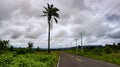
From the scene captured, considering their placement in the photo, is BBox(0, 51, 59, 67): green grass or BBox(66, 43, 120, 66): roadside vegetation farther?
BBox(66, 43, 120, 66): roadside vegetation

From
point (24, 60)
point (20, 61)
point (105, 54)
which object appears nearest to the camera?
point (20, 61)

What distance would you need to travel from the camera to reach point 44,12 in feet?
178

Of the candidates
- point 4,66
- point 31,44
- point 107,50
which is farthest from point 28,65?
point 107,50

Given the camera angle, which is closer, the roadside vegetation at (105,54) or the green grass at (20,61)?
the green grass at (20,61)

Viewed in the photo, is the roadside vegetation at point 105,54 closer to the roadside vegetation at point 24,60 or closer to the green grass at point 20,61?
the roadside vegetation at point 24,60

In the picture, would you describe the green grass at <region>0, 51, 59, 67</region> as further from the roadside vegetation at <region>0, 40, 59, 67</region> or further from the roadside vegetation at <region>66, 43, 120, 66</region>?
the roadside vegetation at <region>66, 43, 120, 66</region>

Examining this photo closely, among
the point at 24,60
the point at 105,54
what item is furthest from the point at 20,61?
the point at 105,54

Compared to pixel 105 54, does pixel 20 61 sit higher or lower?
higher

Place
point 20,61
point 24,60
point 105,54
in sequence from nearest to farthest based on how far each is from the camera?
1. point 20,61
2. point 24,60
3. point 105,54

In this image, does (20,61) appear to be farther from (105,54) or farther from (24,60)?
(105,54)

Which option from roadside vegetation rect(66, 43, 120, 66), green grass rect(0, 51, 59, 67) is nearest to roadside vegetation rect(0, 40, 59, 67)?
green grass rect(0, 51, 59, 67)

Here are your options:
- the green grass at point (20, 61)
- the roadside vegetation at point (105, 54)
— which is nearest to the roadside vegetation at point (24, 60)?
the green grass at point (20, 61)

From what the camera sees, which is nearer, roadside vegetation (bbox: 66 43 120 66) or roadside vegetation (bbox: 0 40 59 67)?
roadside vegetation (bbox: 0 40 59 67)

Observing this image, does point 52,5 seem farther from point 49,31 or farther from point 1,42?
point 1,42
